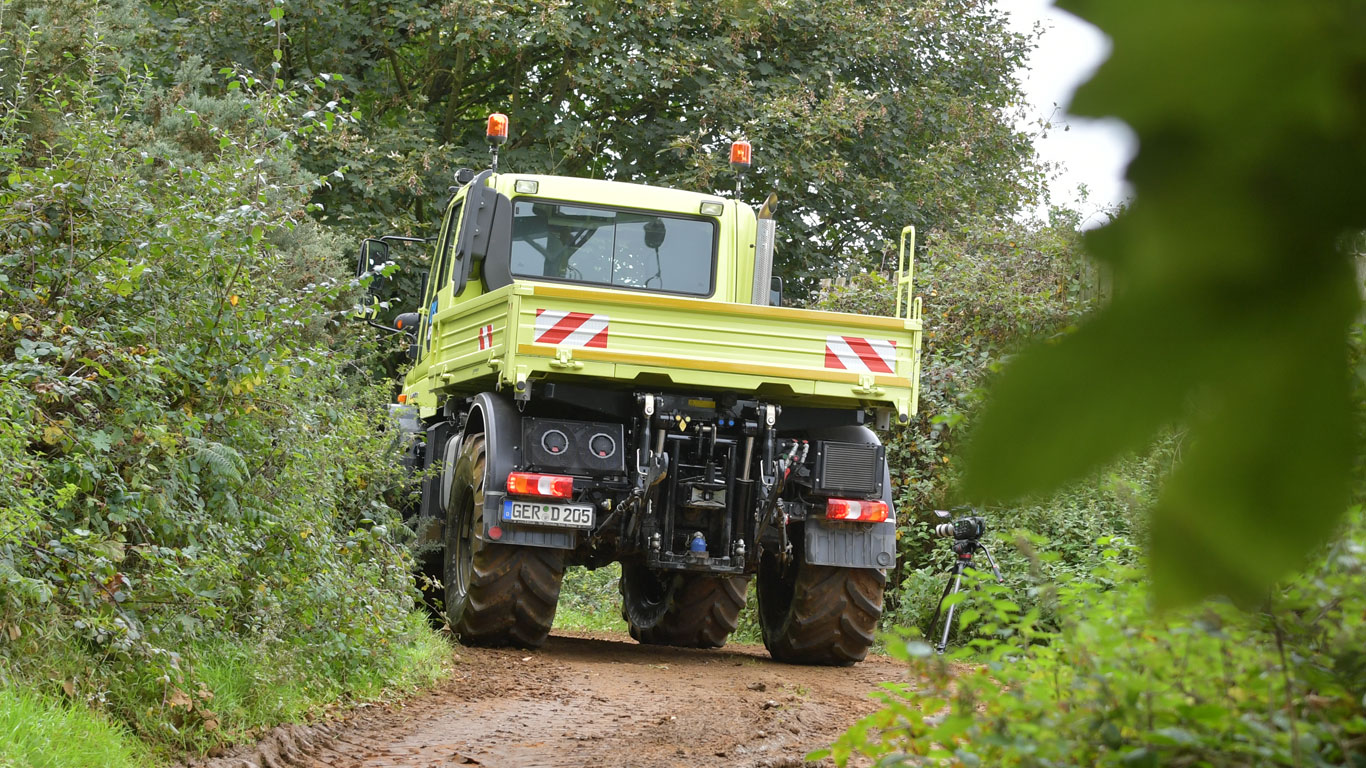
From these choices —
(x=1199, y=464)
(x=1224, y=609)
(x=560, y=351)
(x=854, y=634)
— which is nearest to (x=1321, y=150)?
(x=1199, y=464)

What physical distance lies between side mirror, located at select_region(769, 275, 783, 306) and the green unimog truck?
1.86m

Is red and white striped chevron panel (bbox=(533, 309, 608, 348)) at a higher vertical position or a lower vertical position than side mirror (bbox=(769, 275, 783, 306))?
lower

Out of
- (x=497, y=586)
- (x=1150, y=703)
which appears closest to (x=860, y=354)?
(x=497, y=586)

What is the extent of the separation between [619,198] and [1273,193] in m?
8.85

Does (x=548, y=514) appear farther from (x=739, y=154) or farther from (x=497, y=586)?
(x=739, y=154)

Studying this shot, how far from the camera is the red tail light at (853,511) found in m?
8.02

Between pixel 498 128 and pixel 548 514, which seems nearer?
pixel 548 514

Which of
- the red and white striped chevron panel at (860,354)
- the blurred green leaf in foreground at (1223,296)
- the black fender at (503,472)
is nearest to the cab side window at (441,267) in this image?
the black fender at (503,472)

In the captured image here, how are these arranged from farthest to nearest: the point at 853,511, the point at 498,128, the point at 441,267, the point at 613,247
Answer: the point at 441,267
the point at 498,128
the point at 613,247
the point at 853,511

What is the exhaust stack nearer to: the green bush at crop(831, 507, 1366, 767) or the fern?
the fern

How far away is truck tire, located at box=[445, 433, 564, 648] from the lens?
7922 millimetres

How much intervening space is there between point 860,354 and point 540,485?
183cm

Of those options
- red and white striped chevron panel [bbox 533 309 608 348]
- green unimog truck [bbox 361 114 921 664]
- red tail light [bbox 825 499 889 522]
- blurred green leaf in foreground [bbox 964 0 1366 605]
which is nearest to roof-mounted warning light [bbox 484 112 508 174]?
green unimog truck [bbox 361 114 921 664]

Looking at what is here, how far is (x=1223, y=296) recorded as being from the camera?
22.7 inches
